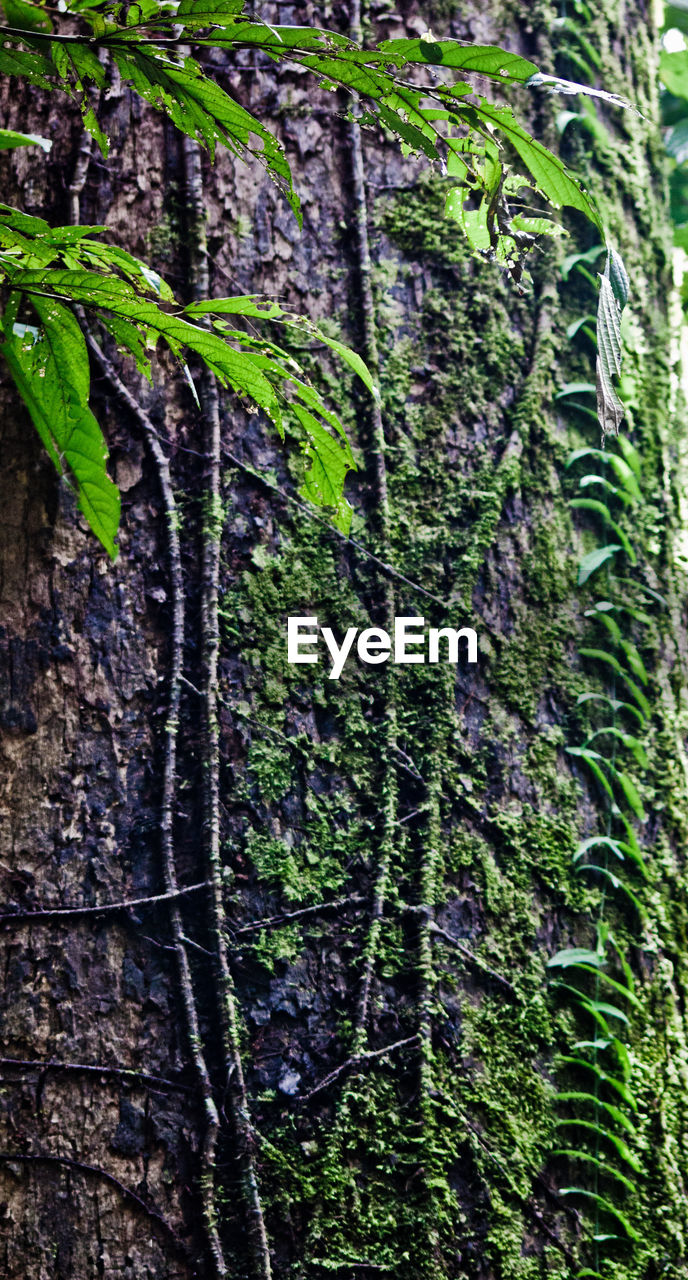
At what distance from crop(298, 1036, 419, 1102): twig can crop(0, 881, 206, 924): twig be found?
0.30 meters

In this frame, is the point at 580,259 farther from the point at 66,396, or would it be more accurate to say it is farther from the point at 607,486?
the point at 66,396

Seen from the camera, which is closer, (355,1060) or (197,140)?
(197,140)

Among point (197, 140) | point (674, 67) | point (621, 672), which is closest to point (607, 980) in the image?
point (621, 672)

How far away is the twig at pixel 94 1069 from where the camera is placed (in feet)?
3.59

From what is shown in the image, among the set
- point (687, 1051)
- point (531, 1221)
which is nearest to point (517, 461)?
point (687, 1051)

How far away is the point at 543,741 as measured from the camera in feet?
4.86

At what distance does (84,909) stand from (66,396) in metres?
0.64

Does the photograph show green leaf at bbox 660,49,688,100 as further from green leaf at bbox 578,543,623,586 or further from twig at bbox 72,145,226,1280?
twig at bbox 72,145,226,1280

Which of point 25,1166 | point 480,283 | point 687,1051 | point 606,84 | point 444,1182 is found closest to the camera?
point 25,1166

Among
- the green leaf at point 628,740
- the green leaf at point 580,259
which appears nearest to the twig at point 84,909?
the green leaf at point 628,740

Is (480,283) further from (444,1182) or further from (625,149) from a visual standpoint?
(444,1182)

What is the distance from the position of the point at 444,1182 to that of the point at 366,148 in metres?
1.60

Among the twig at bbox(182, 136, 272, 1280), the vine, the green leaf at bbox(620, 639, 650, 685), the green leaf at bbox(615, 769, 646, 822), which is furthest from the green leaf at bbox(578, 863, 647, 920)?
the twig at bbox(182, 136, 272, 1280)

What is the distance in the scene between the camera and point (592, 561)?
1608mm
